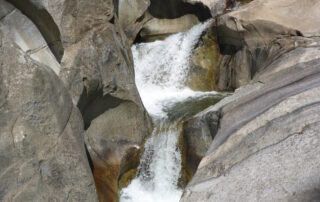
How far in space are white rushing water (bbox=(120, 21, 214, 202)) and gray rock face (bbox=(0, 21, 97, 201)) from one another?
1.87 meters

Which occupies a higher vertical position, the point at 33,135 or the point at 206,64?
the point at 33,135

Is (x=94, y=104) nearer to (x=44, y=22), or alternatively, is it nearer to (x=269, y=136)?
(x=44, y=22)

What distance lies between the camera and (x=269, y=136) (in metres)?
3.84

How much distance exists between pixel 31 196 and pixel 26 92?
117cm

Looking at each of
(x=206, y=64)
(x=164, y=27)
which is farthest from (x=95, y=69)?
(x=164, y=27)

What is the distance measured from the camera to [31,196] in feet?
15.1

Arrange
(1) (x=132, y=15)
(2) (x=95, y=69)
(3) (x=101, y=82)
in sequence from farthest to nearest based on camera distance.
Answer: (1) (x=132, y=15) → (3) (x=101, y=82) → (2) (x=95, y=69)

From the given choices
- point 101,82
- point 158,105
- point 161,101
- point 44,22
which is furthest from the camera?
point 161,101

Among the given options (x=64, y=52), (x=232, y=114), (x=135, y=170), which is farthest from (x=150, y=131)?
(x=232, y=114)


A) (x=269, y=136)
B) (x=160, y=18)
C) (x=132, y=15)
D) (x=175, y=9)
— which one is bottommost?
(x=160, y=18)

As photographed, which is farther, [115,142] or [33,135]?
[115,142]

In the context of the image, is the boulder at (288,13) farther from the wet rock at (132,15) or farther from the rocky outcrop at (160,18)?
the wet rock at (132,15)

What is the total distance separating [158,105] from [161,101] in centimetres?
32

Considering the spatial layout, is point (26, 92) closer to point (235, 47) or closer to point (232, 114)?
point (232, 114)
